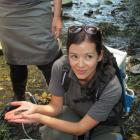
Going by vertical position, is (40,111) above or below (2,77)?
above

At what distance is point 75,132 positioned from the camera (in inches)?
125

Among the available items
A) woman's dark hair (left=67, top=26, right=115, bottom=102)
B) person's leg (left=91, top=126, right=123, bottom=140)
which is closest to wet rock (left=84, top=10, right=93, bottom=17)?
person's leg (left=91, top=126, right=123, bottom=140)

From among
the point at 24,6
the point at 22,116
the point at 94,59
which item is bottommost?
the point at 22,116

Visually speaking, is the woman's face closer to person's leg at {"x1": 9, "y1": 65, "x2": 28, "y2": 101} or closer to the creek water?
person's leg at {"x1": 9, "y1": 65, "x2": 28, "y2": 101}

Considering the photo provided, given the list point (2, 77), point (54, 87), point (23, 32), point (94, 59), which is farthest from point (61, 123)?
point (2, 77)

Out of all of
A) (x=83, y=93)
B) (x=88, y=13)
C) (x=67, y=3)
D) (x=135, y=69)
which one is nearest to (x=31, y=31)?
(x=83, y=93)

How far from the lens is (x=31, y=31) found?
384 centimetres

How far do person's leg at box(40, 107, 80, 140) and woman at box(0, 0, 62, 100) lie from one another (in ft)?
2.02

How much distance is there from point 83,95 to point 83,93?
16 millimetres

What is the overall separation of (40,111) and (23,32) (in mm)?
929

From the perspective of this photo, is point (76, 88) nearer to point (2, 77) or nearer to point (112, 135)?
point (112, 135)

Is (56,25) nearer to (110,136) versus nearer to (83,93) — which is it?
(83,93)

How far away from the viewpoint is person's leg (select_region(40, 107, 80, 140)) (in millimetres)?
3412

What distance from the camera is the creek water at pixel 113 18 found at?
682 centimetres
